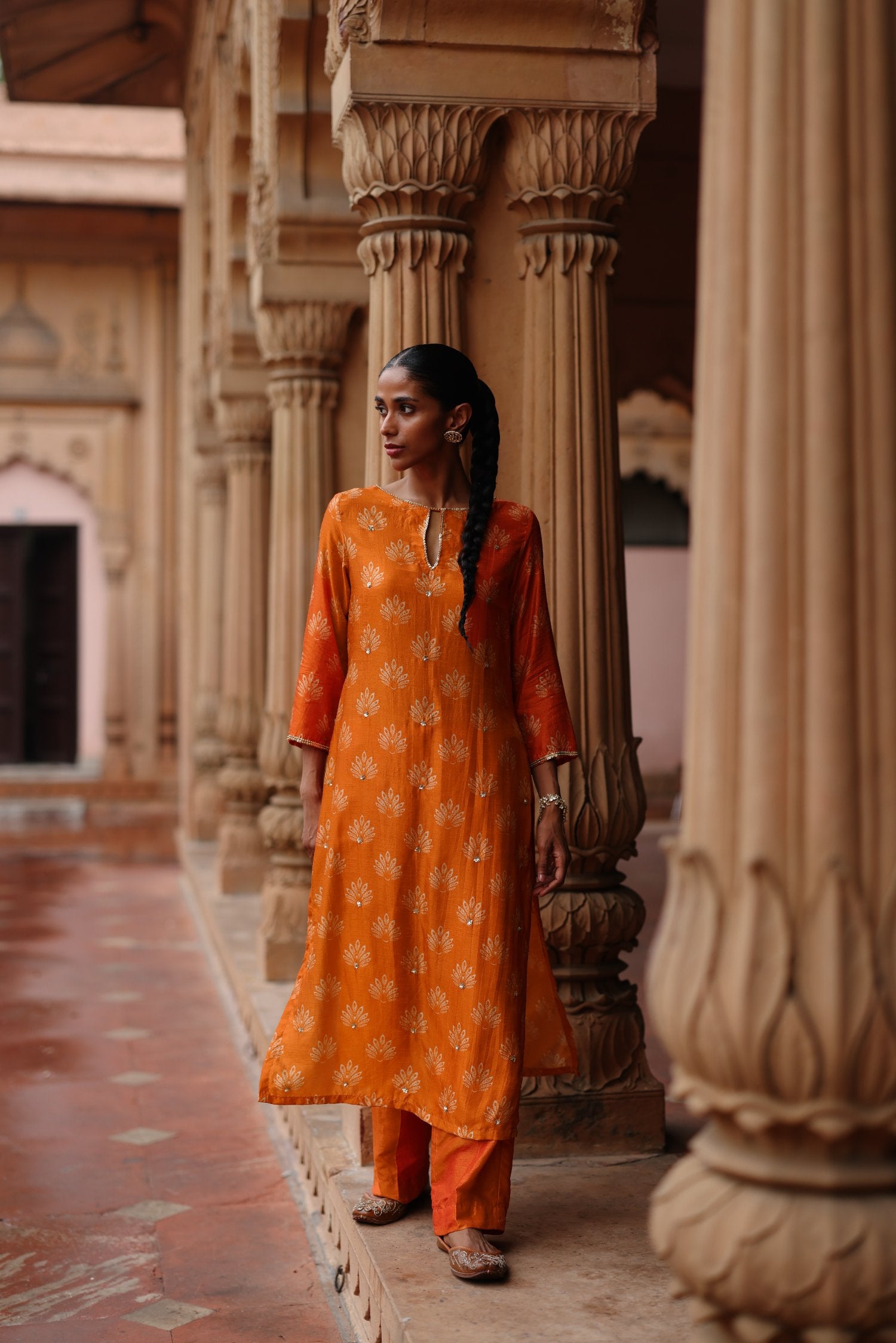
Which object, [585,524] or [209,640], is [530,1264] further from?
[209,640]

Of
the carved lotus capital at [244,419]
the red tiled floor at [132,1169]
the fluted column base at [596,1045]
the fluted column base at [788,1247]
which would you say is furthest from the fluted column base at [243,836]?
the fluted column base at [788,1247]

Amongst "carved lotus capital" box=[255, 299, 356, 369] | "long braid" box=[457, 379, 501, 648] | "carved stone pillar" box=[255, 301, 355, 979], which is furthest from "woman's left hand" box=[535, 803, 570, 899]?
"carved lotus capital" box=[255, 299, 356, 369]

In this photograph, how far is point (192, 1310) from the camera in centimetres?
275

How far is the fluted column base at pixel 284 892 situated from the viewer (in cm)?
512

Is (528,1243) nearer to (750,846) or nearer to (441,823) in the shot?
(441,823)

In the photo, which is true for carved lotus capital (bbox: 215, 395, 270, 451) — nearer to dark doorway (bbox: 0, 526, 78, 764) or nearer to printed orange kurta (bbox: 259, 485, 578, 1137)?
printed orange kurta (bbox: 259, 485, 578, 1137)

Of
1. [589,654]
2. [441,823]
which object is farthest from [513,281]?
[441,823]

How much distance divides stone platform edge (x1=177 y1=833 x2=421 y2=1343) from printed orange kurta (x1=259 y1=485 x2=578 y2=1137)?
29cm

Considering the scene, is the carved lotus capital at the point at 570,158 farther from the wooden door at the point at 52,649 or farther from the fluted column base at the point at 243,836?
the wooden door at the point at 52,649

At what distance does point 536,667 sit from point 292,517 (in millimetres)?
2749

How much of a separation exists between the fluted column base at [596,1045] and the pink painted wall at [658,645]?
380 inches

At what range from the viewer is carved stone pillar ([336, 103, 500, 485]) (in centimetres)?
309

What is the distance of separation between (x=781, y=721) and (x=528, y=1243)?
1419mm

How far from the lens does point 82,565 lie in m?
15.2
